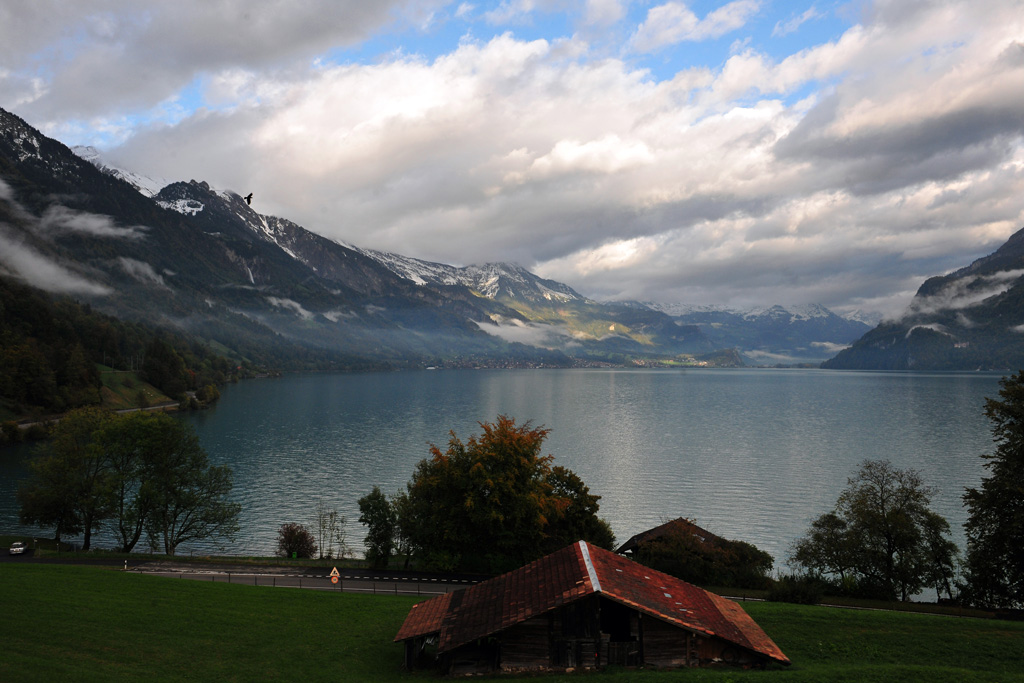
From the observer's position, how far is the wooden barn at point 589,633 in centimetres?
2191

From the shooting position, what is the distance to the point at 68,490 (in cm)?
5475

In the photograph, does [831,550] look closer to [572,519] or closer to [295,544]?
[572,519]

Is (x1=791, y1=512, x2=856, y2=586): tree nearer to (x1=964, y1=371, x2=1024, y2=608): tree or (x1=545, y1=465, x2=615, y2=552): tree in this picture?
(x1=964, y1=371, x2=1024, y2=608): tree

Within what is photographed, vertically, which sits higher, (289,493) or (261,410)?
(261,410)

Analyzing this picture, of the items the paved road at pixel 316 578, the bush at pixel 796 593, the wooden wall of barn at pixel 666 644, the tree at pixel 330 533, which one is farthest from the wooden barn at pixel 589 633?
the tree at pixel 330 533

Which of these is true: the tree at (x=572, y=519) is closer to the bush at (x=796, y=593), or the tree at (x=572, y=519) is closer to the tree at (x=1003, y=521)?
the bush at (x=796, y=593)

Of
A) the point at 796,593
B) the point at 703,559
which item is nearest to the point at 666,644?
the point at 796,593

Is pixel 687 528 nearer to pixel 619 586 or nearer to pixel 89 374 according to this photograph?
pixel 619 586

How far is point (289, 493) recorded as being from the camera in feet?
271

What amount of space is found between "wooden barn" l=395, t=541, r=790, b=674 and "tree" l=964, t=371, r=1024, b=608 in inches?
964

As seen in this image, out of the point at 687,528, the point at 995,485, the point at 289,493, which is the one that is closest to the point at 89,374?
the point at 289,493

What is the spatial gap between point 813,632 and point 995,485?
69.6ft

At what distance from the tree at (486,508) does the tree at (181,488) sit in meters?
24.1

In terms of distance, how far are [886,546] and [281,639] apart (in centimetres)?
4207
